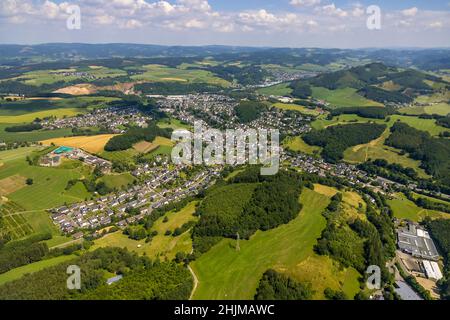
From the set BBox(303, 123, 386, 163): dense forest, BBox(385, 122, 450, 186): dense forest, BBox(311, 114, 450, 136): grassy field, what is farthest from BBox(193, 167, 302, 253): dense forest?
BBox(311, 114, 450, 136): grassy field

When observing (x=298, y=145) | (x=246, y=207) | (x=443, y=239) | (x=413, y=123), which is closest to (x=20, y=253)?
(x=246, y=207)

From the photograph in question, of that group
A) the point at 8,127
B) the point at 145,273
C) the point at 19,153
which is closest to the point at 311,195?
the point at 145,273

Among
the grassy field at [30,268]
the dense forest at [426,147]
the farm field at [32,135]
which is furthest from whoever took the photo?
the farm field at [32,135]

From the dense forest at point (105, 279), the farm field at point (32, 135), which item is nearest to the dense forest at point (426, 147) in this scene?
the dense forest at point (105, 279)

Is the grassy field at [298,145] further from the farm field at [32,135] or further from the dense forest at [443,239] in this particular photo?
the farm field at [32,135]

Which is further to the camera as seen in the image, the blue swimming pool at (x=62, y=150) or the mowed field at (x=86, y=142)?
the mowed field at (x=86, y=142)

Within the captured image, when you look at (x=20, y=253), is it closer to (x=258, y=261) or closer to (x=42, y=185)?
(x=42, y=185)

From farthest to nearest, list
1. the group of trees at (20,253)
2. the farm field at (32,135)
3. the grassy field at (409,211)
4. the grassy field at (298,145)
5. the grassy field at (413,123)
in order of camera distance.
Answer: the grassy field at (413,123) → the farm field at (32,135) → the grassy field at (298,145) → the grassy field at (409,211) → the group of trees at (20,253)

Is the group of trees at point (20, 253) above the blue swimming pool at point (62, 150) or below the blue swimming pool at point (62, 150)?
below

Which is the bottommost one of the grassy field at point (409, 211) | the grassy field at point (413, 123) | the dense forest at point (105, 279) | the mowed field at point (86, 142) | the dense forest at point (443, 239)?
the dense forest at point (443, 239)
